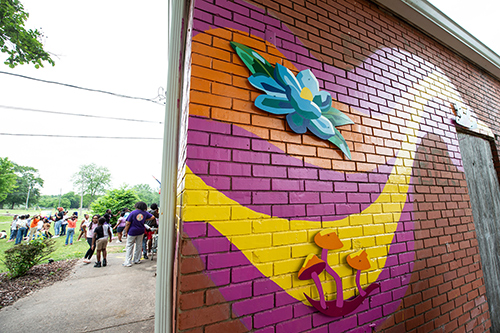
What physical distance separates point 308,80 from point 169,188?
1442mm

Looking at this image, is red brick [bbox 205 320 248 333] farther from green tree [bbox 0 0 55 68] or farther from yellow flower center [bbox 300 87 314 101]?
green tree [bbox 0 0 55 68]

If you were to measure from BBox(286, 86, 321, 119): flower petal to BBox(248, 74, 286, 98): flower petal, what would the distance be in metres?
0.07

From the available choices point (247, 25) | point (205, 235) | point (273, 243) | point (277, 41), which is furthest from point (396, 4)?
point (205, 235)

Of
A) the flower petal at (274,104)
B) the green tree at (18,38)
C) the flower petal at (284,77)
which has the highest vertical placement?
the green tree at (18,38)

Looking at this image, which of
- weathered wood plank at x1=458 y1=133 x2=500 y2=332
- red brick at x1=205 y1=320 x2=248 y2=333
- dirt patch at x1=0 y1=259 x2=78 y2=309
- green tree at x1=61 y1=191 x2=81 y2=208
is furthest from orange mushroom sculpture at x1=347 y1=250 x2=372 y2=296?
green tree at x1=61 y1=191 x2=81 y2=208

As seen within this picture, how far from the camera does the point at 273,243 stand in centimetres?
135

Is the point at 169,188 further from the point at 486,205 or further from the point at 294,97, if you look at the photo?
the point at 486,205

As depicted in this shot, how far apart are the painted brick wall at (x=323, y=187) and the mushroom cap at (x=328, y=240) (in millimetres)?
69

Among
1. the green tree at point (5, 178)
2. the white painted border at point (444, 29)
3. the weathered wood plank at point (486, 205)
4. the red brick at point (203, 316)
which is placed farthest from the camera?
the green tree at point (5, 178)

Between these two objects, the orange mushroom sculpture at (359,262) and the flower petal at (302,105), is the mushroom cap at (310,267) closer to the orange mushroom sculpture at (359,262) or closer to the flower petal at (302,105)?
the orange mushroom sculpture at (359,262)

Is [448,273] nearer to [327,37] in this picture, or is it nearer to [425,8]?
[327,37]

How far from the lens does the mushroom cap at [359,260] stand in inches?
62.2

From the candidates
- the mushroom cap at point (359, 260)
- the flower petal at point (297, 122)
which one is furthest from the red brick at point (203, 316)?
the flower petal at point (297, 122)

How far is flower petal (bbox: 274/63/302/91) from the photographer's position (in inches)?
60.4
